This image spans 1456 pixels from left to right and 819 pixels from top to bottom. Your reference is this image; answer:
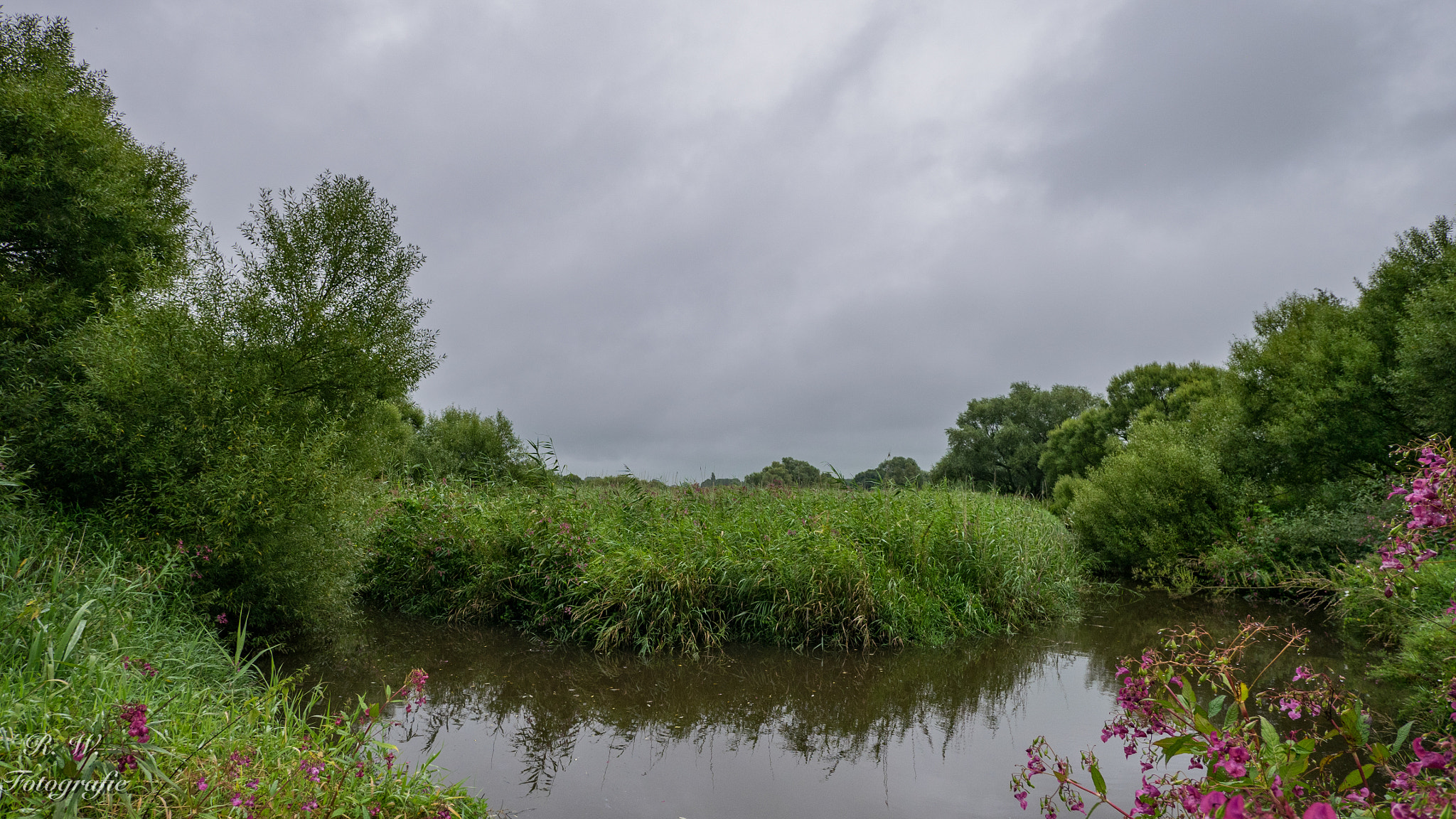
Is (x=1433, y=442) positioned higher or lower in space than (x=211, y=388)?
lower

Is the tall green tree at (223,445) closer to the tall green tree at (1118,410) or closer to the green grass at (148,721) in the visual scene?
the green grass at (148,721)

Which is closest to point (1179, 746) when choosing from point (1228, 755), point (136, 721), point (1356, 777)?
point (1228, 755)

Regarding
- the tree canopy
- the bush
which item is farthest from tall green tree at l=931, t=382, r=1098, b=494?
the tree canopy

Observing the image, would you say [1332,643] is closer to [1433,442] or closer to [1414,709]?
[1414,709]

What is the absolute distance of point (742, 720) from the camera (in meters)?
6.33

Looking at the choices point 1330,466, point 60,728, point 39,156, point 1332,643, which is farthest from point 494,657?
point 1330,466

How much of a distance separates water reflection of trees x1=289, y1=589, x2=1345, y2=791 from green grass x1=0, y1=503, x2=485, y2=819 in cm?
116

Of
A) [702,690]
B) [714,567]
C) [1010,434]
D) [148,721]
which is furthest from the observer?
[1010,434]

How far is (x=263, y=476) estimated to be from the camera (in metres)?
7.14

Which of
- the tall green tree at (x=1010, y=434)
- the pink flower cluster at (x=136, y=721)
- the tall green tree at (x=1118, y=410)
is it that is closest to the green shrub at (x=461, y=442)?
the pink flower cluster at (x=136, y=721)

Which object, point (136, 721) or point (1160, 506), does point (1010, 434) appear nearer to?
point (1160, 506)

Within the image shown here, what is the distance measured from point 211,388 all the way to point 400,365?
5565 mm

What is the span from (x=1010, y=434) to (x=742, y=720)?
4218 cm

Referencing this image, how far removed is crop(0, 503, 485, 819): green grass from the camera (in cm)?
261
